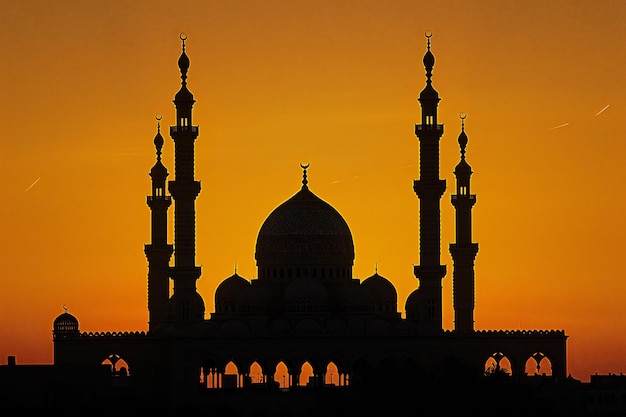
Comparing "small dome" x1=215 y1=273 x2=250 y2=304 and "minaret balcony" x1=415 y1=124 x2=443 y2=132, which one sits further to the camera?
"small dome" x1=215 y1=273 x2=250 y2=304

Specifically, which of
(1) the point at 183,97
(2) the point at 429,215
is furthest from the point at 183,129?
(2) the point at 429,215

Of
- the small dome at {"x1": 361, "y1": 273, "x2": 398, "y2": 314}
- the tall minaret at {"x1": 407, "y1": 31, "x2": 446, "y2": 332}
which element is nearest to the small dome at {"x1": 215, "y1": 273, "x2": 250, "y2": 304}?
the small dome at {"x1": 361, "y1": 273, "x2": 398, "y2": 314}

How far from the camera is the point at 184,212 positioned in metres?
88.9

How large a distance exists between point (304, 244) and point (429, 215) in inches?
242

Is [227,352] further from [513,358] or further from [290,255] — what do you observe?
[513,358]

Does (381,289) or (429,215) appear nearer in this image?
(429,215)

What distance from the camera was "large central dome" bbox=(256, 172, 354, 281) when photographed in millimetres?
92938

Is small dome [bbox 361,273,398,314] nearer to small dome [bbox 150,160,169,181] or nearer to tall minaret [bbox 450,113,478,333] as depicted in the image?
tall minaret [bbox 450,113,478,333]

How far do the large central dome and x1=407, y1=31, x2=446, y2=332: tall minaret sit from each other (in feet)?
15.7

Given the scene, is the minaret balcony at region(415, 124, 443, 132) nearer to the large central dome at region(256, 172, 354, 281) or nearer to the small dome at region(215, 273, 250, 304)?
the large central dome at region(256, 172, 354, 281)

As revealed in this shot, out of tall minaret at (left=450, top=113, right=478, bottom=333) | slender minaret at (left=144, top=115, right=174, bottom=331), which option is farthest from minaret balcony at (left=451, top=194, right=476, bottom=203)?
slender minaret at (left=144, top=115, right=174, bottom=331)

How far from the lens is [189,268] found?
8812 cm

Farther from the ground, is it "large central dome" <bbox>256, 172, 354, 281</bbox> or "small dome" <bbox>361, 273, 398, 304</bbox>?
"large central dome" <bbox>256, 172, 354, 281</bbox>

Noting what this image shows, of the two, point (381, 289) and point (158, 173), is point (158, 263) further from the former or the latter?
point (381, 289)
